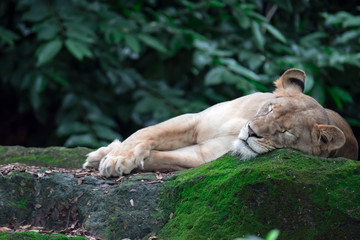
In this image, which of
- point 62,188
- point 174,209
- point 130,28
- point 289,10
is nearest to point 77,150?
point 62,188

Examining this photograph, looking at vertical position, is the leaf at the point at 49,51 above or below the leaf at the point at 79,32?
below

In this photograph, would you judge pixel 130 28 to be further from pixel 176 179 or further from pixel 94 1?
pixel 176 179

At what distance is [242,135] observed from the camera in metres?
3.14

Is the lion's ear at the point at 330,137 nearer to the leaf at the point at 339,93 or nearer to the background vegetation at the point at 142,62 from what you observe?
the background vegetation at the point at 142,62

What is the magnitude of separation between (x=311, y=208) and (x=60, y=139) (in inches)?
178

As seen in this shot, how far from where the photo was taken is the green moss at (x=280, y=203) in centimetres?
258

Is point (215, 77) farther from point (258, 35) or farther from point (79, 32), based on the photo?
point (79, 32)

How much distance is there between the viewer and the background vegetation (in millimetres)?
6062

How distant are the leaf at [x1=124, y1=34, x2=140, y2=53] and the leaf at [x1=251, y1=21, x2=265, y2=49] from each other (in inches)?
48.3

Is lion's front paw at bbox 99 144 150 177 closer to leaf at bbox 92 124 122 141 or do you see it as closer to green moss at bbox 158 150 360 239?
green moss at bbox 158 150 360 239

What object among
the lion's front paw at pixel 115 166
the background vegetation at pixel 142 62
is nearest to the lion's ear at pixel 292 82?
the lion's front paw at pixel 115 166

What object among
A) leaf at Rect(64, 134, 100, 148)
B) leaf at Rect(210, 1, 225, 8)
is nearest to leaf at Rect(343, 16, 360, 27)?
leaf at Rect(210, 1, 225, 8)

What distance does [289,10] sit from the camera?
6992 millimetres

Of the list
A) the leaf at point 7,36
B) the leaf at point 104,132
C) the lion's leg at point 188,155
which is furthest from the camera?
the leaf at point 104,132
